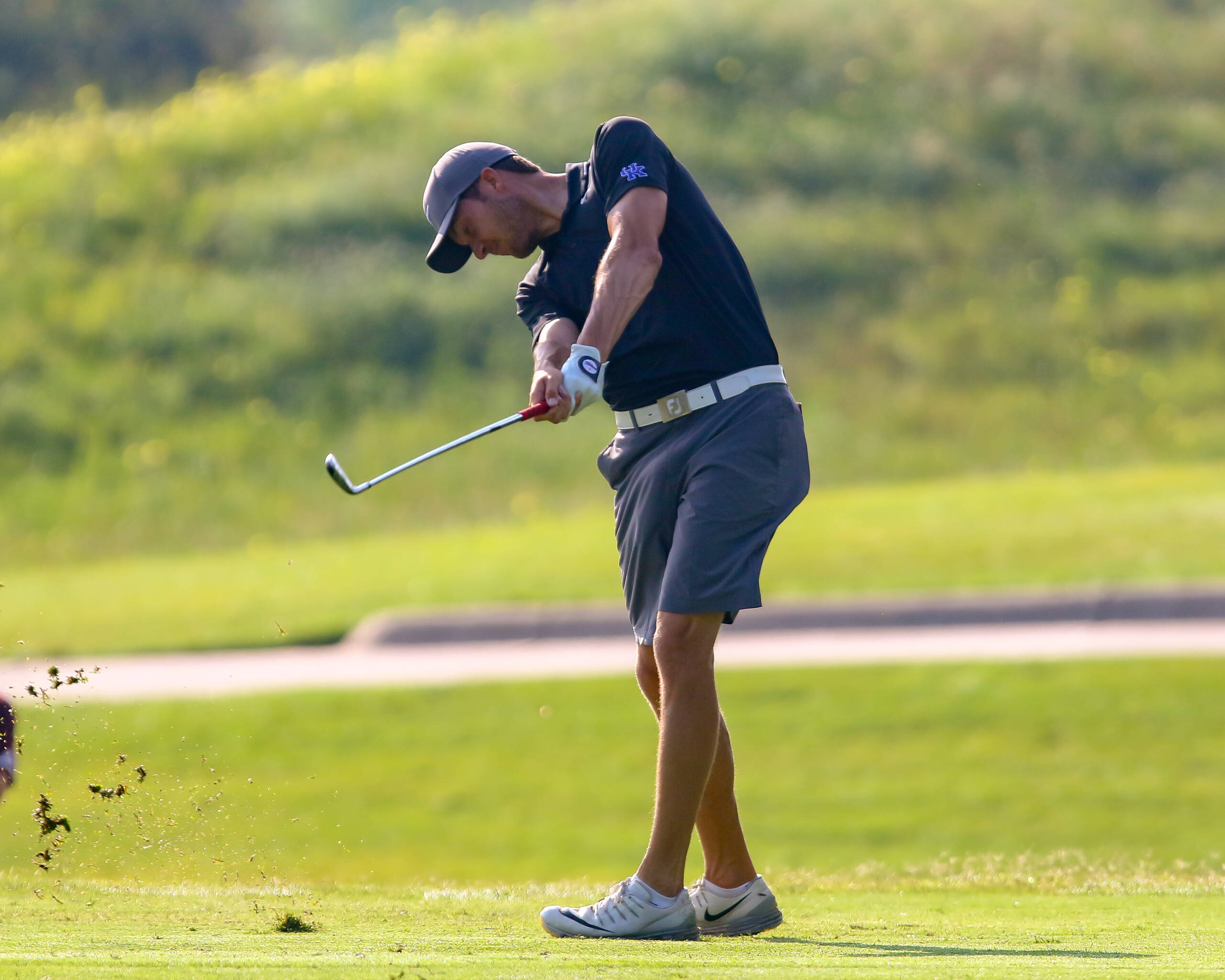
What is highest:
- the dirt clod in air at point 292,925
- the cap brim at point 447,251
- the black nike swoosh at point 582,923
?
the cap brim at point 447,251

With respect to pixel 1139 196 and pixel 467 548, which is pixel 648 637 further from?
pixel 1139 196

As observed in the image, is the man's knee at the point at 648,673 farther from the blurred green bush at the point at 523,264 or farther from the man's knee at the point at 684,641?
the blurred green bush at the point at 523,264

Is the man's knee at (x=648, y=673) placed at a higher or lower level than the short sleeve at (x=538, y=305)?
lower

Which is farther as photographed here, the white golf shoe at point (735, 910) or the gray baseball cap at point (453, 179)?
the gray baseball cap at point (453, 179)

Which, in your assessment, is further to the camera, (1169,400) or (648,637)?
(1169,400)

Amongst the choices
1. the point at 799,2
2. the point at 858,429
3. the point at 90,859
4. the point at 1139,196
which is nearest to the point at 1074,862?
the point at 90,859

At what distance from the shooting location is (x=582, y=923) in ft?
13.4

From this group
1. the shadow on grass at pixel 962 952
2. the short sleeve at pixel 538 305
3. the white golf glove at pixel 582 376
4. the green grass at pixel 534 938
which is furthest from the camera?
the short sleeve at pixel 538 305

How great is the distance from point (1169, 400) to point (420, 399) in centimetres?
988

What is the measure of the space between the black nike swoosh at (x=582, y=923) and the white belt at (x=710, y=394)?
3.89 ft

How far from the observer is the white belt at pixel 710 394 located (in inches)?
171

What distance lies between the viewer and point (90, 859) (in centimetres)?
630

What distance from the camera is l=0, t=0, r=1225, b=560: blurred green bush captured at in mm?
22938

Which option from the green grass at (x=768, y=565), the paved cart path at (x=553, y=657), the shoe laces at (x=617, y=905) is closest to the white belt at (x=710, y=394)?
the shoe laces at (x=617, y=905)
